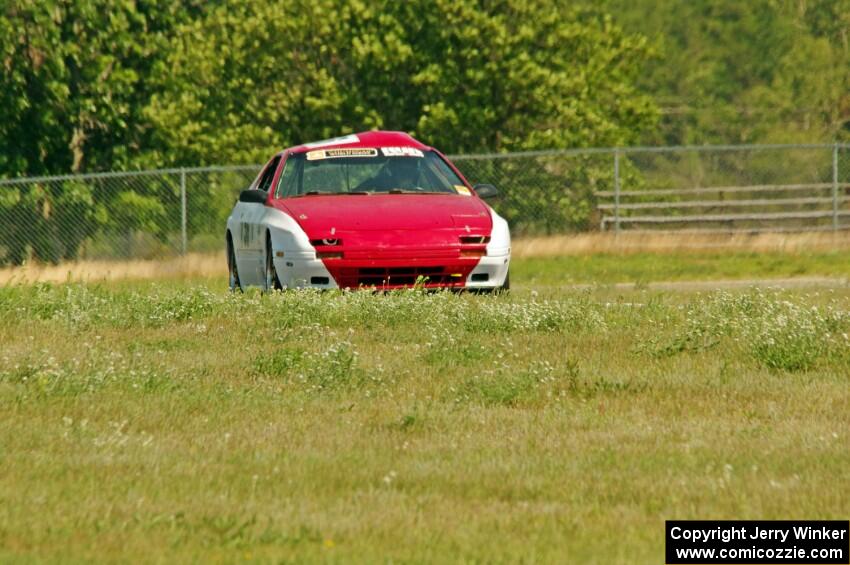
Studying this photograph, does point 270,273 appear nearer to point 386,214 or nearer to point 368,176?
point 386,214

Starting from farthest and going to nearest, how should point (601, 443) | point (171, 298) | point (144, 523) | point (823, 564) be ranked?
1. point (171, 298)
2. point (601, 443)
3. point (144, 523)
4. point (823, 564)

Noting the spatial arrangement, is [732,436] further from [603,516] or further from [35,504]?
[35,504]

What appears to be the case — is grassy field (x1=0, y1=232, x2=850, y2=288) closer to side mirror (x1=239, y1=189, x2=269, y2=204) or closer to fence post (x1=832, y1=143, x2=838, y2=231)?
fence post (x1=832, y1=143, x2=838, y2=231)

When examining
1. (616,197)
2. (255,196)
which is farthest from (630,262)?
(255,196)

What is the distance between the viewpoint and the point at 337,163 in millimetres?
16828

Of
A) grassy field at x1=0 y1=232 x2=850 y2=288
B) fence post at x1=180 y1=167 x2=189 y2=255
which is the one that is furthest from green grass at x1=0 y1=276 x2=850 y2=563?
fence post at x1=180 y1=167 x2=189 y2=255

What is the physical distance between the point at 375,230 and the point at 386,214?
0.96 feet

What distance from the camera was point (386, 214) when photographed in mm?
15211

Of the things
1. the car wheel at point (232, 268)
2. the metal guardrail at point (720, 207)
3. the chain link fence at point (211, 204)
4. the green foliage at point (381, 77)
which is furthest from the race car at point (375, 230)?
the green foliage at point (381, 77)

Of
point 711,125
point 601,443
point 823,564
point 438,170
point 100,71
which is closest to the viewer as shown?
point 823,564

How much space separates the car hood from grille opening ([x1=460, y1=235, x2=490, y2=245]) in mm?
50

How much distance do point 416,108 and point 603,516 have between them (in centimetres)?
2830

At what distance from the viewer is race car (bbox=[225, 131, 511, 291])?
15.0 metres

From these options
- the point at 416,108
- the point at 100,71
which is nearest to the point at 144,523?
the point at 100,71
